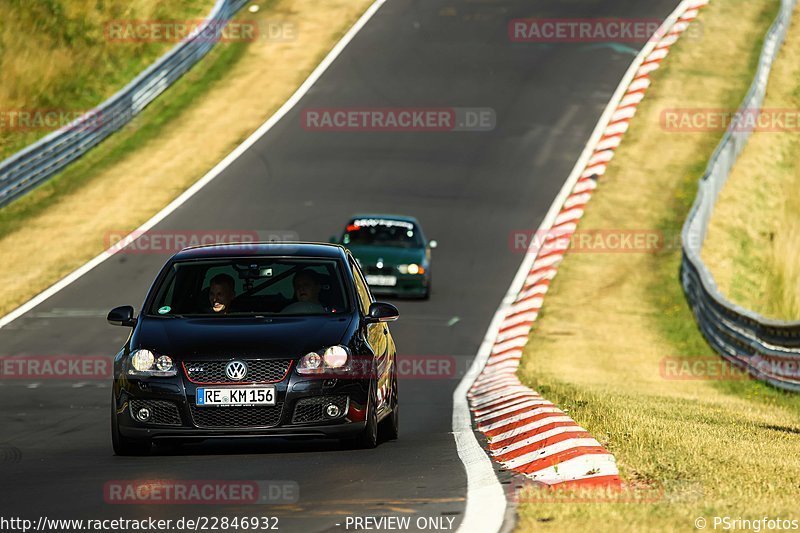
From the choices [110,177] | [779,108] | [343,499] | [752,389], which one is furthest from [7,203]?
[343,499]

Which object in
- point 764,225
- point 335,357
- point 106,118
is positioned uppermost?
point 335,357

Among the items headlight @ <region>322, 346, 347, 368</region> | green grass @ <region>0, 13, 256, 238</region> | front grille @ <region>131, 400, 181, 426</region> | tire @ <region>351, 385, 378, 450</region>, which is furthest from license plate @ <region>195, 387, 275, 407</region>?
green grass @ <region>0, 13, 256, 238</region>

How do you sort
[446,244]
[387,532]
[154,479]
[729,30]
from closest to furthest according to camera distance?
[387,532], [154,479], [446,244], [729,30]

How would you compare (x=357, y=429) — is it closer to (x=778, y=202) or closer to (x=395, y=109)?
(x=778, y=202)

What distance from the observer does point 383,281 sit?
2353 cm

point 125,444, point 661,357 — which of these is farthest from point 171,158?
point 125,444

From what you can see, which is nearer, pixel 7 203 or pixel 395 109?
pixel 7 203

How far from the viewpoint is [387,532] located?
6988 mm

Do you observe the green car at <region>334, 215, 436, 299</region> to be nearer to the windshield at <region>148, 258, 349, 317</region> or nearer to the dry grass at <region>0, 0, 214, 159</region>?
the dry grass at <region>0, 0, 214, 159</region>

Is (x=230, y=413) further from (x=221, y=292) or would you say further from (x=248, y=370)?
(x=221, y=292)

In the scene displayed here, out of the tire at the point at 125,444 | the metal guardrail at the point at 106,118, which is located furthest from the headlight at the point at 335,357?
the metal guardrail at the point at 106,118

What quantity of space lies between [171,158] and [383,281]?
9647mm

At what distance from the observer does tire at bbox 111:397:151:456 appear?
10.2 m

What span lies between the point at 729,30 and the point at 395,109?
11878 millimetres
